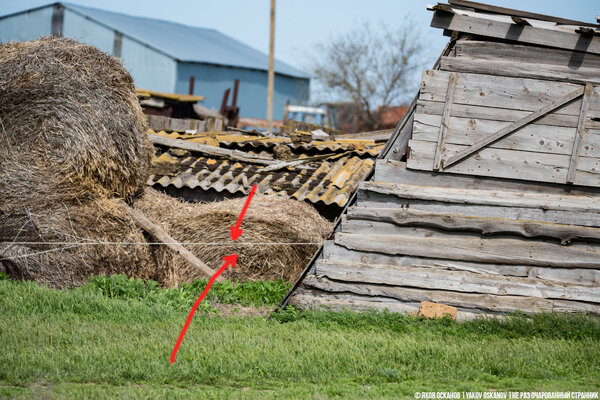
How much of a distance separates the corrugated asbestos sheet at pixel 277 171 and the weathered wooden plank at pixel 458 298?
2.86 m

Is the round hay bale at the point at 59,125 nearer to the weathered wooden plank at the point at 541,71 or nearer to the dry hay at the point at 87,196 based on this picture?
the dry hay at the point at 87,196

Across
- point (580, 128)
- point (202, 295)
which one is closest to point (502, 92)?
point (580, 128)

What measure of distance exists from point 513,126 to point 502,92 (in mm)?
458

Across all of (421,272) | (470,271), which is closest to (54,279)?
(421,272)

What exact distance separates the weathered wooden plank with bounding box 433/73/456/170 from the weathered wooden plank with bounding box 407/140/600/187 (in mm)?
74

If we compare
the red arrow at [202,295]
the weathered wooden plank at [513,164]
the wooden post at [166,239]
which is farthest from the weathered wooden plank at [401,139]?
the wooden post at [166,239]

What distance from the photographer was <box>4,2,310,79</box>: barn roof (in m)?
42.8

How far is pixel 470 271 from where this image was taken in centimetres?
870

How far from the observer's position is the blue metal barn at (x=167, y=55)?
42.0 meters

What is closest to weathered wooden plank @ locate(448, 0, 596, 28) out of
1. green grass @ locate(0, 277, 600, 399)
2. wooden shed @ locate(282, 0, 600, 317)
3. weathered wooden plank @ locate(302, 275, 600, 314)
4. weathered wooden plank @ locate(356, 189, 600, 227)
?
wooden shed @ locate(282, 0, 600, 317)

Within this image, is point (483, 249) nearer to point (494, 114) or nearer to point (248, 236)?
point (494, 114)

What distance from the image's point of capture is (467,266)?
28.6 ft

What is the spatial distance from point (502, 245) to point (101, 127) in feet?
19.6

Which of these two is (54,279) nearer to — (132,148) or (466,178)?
(132,148)
